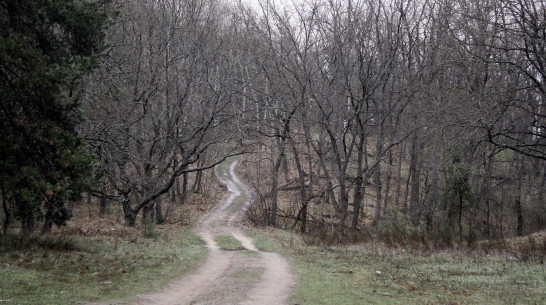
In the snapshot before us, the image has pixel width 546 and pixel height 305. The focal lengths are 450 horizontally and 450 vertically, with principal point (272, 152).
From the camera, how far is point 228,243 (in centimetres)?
1953

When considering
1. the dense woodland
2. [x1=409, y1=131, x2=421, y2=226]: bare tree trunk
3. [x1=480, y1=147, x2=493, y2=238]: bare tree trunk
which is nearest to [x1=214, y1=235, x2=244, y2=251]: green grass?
the dense woodland

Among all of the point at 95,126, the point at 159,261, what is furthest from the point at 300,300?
the point at 95,126

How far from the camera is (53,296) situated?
7.66 metres

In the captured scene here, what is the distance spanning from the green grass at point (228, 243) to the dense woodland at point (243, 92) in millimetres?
3477

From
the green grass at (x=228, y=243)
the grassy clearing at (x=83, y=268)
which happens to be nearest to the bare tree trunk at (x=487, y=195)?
the green grass at (x=228, y=243)

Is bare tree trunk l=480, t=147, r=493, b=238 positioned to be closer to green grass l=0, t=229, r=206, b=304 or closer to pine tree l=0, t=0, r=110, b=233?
green grass l=0, t=229, r=206, b=304

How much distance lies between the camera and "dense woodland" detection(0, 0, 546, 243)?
33.8 ft

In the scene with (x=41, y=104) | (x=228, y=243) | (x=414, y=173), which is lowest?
(x=228, y=243)

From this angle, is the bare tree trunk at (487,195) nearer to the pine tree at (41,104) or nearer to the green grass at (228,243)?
the green grass at (228,243)

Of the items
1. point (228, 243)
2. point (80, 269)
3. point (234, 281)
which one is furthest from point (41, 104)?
point (228, 243)

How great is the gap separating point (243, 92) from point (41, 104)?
15.6 m

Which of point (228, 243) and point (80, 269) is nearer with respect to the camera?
point (80, 269)

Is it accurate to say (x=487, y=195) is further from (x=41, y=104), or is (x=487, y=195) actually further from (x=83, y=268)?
(x=41, y=104)

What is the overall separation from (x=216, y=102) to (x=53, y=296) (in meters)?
14.8
